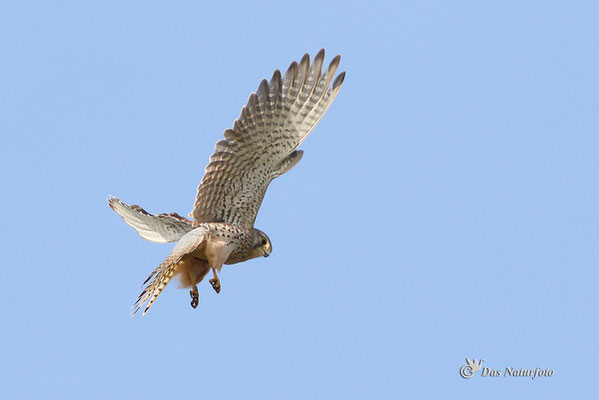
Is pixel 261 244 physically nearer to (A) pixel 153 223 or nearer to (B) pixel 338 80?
(A) pixel 153 223

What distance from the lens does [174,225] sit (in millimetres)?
11430

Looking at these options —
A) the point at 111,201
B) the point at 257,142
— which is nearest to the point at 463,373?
the point at 257,142

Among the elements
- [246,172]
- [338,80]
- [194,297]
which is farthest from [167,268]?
[338,80]

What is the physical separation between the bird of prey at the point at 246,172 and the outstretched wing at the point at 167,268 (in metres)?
0.15

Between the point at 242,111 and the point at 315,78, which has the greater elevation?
the point at 315,78

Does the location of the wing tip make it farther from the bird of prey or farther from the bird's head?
the bird's head

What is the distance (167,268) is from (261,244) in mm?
1490

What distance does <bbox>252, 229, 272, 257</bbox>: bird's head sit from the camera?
11.8 metres

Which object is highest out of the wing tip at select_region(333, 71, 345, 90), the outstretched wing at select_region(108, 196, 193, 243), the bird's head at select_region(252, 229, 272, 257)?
the wing tip at select_region(333, 71, 345, 90)

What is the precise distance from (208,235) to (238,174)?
879 millimetres

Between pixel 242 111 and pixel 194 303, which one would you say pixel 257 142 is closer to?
pixel 242 111

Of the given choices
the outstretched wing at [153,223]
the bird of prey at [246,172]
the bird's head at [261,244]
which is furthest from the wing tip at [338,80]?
the outstretched wing at [153,223]

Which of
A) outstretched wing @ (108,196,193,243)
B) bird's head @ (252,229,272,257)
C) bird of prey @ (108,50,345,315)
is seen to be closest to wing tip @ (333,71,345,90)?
bird of prey @ (108,50,345,315)

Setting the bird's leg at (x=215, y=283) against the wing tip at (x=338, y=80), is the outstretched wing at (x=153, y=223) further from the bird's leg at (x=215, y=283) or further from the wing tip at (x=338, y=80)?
the wing tip at (x=338, y=80)
